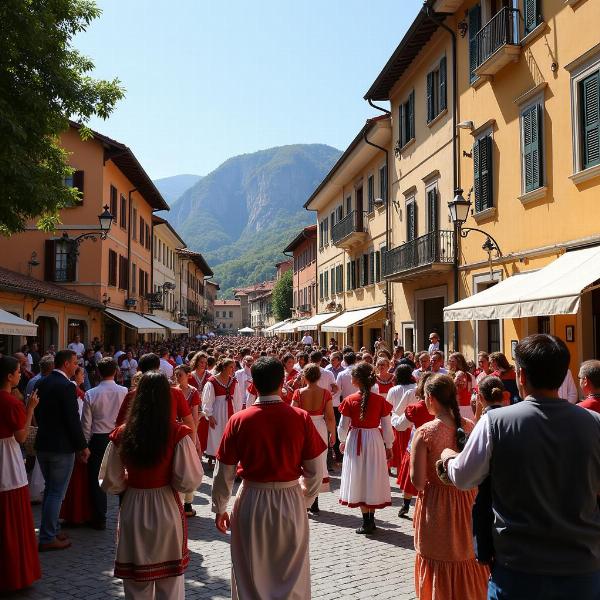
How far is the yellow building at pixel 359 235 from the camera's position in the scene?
2508 cm

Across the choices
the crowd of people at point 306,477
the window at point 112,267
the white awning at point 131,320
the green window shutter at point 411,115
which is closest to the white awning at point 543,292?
the crowd of people at point 306,477

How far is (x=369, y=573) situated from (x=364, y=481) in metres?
1.73

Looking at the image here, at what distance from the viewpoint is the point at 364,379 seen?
7.51m

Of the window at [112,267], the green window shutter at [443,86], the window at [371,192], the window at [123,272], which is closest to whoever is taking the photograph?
the green window shutter at [443,86]

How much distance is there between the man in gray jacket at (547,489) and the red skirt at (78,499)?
598 cm

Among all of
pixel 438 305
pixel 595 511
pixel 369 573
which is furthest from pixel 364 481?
pixel 438 305

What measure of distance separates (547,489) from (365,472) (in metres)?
5.11

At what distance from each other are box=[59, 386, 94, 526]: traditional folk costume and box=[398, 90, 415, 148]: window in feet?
54.7

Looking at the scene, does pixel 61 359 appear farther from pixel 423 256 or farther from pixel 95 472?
pixel 423 256

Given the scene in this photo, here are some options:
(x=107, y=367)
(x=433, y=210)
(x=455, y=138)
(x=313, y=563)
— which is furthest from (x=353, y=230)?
(x=313, y=563)

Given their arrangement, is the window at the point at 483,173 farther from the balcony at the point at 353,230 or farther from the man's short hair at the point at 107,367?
the balcony at the point at 353,230

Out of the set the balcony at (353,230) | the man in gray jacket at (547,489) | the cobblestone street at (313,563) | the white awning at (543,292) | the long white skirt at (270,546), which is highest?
the balcony at (353,230)

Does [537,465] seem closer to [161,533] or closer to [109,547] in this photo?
[161,533]

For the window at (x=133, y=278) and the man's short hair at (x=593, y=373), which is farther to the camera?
the window at (x=133, y=278)
